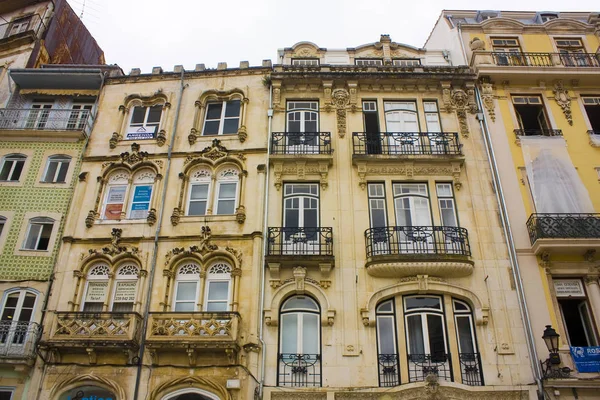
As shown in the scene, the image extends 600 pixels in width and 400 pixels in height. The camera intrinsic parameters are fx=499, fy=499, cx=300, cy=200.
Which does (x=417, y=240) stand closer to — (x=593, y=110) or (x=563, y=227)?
(x=563, y=227)

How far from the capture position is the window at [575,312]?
15922 millimetres

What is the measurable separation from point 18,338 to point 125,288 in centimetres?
358

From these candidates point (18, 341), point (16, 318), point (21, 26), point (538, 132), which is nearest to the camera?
point (18, 341)

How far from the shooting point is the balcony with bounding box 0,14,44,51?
80.2 ft

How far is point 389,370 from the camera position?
50.2 feet

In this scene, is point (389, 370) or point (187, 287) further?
point (187, 287)

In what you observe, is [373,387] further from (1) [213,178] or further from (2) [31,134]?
(2) [31,134]

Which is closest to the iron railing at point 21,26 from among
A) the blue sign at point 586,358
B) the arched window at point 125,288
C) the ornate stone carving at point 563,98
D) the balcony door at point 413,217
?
the arched window at point 125,288

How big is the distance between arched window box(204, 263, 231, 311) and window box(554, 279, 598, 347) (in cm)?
1098

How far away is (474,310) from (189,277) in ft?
31.6

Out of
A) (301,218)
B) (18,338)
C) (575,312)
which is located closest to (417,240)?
(301,218)

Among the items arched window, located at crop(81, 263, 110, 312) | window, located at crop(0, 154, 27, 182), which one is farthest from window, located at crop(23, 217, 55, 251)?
window, located at crop(0, 154, 27, 182)

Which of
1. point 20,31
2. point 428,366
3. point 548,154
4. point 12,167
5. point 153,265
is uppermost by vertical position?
point 20,31

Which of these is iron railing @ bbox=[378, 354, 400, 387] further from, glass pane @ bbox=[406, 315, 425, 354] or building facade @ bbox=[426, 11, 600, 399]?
building facade @ bbox=[426, 11, 600, 399]
